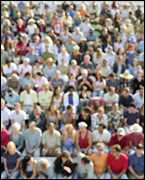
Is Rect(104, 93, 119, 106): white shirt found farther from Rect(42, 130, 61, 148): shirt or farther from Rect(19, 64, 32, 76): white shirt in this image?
Rect(19, 64, 32, 76): white shirt

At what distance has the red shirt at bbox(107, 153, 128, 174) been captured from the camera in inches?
690

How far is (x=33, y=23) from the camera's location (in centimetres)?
2464

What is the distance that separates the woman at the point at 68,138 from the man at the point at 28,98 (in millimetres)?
1815

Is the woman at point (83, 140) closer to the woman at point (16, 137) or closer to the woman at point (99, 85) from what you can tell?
the woman at point (16, 137)

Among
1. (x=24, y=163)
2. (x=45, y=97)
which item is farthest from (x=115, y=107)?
(x=24, y=163)

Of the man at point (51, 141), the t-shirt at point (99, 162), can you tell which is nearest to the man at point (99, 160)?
the t-shirt at point (99, 162)

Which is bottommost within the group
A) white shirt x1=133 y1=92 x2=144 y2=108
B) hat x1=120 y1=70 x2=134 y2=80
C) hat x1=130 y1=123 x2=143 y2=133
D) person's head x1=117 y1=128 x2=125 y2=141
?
person's head x1=117 y1=128 x2=125 y2=141

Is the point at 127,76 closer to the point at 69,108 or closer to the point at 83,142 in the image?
the point at 69,108

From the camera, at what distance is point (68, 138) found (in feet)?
60.2

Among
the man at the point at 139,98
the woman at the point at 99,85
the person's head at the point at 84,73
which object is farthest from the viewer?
the person's head at the point at 84,73

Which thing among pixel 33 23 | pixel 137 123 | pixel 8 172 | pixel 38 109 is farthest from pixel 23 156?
pixel 33 23

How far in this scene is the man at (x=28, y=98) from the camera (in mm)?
20016

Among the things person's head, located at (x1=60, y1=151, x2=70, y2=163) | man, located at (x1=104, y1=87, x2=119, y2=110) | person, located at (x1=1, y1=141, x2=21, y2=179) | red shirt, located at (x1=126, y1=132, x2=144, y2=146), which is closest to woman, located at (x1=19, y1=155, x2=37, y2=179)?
person, located at (x1=1, y1=141, x2=21, y2=179)

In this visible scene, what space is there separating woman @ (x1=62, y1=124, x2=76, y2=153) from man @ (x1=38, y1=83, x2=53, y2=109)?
5.85ft
